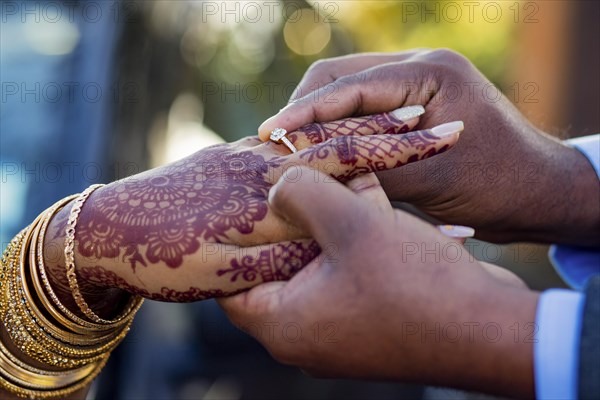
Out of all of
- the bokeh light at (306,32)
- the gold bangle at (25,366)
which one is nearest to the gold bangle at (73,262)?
the gold bangle at (25,366)

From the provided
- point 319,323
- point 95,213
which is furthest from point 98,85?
point 319,323

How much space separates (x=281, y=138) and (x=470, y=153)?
2.28ft

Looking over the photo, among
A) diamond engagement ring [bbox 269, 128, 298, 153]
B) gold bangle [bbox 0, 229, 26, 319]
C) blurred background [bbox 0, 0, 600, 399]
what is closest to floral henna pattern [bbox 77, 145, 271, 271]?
diamond engagement ring [bbox 269, 128, 298, 153]

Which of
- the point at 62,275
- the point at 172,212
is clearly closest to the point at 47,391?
the point at 62,275

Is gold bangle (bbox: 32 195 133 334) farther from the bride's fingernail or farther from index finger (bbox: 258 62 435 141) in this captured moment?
the bride's fingernail

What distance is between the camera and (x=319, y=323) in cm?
146

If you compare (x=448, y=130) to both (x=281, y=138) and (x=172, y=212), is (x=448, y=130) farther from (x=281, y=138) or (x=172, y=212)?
(x=172, y=212)

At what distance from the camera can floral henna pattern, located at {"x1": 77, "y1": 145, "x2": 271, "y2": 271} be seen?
1.67 m

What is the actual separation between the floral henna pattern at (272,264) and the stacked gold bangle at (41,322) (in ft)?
1.42

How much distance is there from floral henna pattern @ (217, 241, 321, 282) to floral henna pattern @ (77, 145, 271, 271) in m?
0.09

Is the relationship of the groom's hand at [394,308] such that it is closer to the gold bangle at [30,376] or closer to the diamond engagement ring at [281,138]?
the diamond engagement ring at [281,138]

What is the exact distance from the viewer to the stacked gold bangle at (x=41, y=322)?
1.77 m

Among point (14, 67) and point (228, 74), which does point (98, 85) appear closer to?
point (14, 67)

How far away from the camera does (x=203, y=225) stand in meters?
1.68
